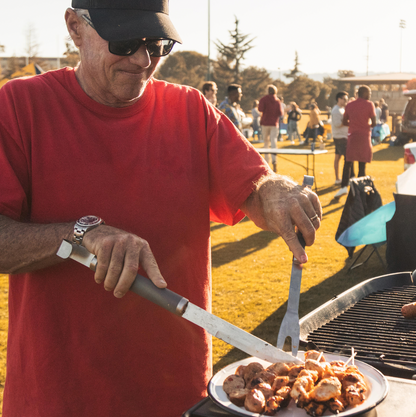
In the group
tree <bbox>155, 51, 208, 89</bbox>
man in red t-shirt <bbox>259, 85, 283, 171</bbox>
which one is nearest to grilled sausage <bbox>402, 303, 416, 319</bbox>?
man in red t-shirt <bbox>259, 85, 283, 171</bbox>

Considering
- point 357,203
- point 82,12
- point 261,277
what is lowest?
point 261,277

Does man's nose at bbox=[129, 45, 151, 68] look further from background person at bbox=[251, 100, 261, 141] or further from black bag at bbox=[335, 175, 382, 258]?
background person at bbox=[251, 100, 261, 141]

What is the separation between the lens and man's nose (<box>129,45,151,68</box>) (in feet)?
5.25

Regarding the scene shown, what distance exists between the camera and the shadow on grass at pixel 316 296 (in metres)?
4.55

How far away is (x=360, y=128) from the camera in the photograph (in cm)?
1011

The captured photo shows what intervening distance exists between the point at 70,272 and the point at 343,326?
1583 millimetres

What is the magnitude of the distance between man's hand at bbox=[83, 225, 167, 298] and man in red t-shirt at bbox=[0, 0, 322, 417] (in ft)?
0.60

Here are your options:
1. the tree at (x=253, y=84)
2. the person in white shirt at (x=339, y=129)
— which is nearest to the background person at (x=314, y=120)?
the person in white shirt at (x=339, y=129)

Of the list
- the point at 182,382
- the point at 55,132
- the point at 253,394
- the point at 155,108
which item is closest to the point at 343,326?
the point at 182,382

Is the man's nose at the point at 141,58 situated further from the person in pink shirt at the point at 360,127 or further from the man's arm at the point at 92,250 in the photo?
the person in pink shirt at the point at 360,127

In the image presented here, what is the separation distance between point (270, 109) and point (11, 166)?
13338 millimetres

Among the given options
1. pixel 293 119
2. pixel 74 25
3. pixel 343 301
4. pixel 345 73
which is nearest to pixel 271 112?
pixel 293 119

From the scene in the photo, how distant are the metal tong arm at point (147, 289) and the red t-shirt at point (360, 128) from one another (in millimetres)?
9492

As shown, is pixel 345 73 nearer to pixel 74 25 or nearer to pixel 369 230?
pixel 369 230
